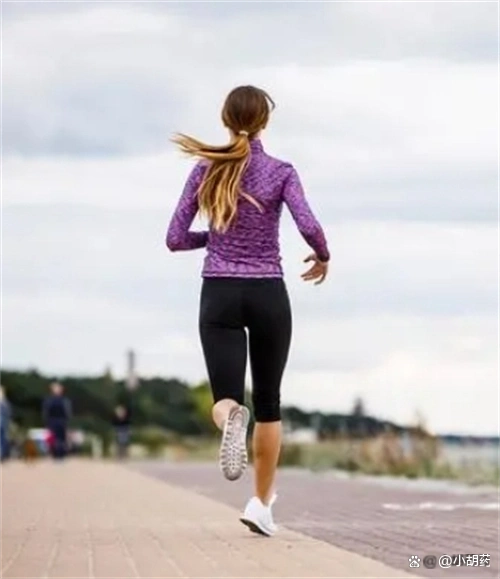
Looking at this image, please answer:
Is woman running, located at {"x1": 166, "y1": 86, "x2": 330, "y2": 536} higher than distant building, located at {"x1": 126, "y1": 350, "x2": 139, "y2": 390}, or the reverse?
distant building, located at {"x1": 126, "y1": 350, "x2": 139, "y2": 390}

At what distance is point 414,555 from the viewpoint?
35.6 ft

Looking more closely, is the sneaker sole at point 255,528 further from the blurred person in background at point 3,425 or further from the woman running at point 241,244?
the blurred person in background at point 3,425

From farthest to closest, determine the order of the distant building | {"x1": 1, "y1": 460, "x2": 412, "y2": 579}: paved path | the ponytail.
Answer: the distant building < the ponytail < {"x1": 1, "y1": 460, "x2": 412, "y2": 579}: paved path

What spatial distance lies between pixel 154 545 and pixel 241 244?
1.87 metres

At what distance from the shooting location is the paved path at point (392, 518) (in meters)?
11.1

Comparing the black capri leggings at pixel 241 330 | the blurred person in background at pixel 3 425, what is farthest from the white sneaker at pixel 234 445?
the blurred person in background at pixel 3 425

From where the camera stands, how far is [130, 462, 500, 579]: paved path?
11141 mm

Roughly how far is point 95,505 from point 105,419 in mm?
49681

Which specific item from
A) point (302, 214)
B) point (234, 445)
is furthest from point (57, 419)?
point (234, 445)

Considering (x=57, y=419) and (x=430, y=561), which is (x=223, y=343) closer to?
(x=430, y=561)

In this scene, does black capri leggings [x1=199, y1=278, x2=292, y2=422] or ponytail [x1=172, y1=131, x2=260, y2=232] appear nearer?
ponytail [x1=172, y1=131, x2=260, y2=232]

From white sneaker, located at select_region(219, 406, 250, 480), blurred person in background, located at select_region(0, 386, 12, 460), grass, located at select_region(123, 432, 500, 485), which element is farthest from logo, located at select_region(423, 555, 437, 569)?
blurred person in background, located at select_region(0, 386, 12, 460)

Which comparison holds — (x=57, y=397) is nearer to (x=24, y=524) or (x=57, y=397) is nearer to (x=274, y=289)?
(x=24, y=524)

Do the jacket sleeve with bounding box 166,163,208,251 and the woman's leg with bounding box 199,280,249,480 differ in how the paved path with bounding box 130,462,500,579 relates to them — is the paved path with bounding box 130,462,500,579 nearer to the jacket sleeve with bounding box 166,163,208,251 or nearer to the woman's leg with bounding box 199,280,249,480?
the woman's leg with bounding box 199,280,249,480
